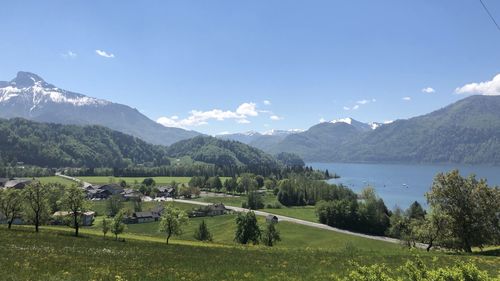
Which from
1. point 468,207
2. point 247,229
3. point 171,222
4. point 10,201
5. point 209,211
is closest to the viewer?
point 468,207

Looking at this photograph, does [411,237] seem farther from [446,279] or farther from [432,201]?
[446,279]

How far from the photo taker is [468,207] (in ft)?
179

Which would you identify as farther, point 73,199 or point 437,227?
point 73,199

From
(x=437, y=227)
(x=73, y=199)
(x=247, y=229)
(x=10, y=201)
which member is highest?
(x=73, y=199)

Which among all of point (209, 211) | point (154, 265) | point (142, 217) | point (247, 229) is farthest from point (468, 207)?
point (142, 217)

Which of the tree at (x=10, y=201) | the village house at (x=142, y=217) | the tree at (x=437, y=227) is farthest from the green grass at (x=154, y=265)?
the village house at (x=142, y=217)

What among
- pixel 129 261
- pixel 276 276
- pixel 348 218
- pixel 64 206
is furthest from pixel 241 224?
pixel 348 218

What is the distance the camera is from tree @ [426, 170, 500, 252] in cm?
5391

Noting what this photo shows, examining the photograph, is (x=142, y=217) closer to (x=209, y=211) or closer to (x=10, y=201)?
(x=209, y=211)

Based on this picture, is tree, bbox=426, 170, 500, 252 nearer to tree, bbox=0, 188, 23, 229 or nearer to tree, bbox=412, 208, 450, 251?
tree, bbox=412, 208, 450, 251

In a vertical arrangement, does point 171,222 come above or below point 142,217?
above

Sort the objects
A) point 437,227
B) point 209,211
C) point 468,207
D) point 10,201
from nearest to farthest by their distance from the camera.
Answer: point 468,207, point 437,227, point 10,201, point 209,211

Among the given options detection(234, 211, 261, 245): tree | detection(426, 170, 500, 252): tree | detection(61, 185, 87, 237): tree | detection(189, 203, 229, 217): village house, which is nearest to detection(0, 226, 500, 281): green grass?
Result: detection(426, 170, 500, 252): tree

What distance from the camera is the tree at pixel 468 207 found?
53.9 meters
